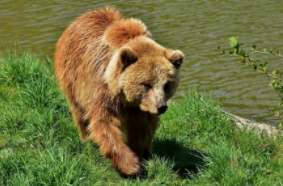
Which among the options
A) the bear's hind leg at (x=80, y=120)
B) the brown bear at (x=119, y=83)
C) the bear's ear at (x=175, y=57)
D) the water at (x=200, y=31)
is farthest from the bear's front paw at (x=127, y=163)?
the water at (x=200, y=31)

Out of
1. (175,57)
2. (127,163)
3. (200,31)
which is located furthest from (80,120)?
(200,31)

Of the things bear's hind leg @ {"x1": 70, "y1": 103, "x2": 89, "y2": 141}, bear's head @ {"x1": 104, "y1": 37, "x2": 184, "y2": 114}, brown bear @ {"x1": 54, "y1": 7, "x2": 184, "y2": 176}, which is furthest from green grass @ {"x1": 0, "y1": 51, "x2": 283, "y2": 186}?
bear's head @ {"x1": 104, "y1": 37, "x2": 184, "y2": 114}

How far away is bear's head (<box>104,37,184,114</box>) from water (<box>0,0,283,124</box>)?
290cm

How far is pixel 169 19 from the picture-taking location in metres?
12.1

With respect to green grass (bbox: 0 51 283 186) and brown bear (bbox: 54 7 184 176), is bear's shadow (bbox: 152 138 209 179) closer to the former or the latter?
green grass (bbox: 0 51 283 186)

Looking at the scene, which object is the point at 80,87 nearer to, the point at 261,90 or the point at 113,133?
the point at 113,133

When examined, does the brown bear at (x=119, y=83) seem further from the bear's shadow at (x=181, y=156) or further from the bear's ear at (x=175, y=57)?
the bear's shadow at (x=181, y=156)

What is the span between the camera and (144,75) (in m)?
4.85

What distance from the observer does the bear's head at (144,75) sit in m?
4.82

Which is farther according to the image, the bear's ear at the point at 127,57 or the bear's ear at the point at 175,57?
the bear's ear at the point at 175,57

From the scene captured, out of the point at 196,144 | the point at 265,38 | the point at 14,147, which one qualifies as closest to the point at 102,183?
the point at 14,147

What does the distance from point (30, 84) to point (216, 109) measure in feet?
7.55

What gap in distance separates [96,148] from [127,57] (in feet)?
3.82

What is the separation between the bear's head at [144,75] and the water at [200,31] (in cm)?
290
